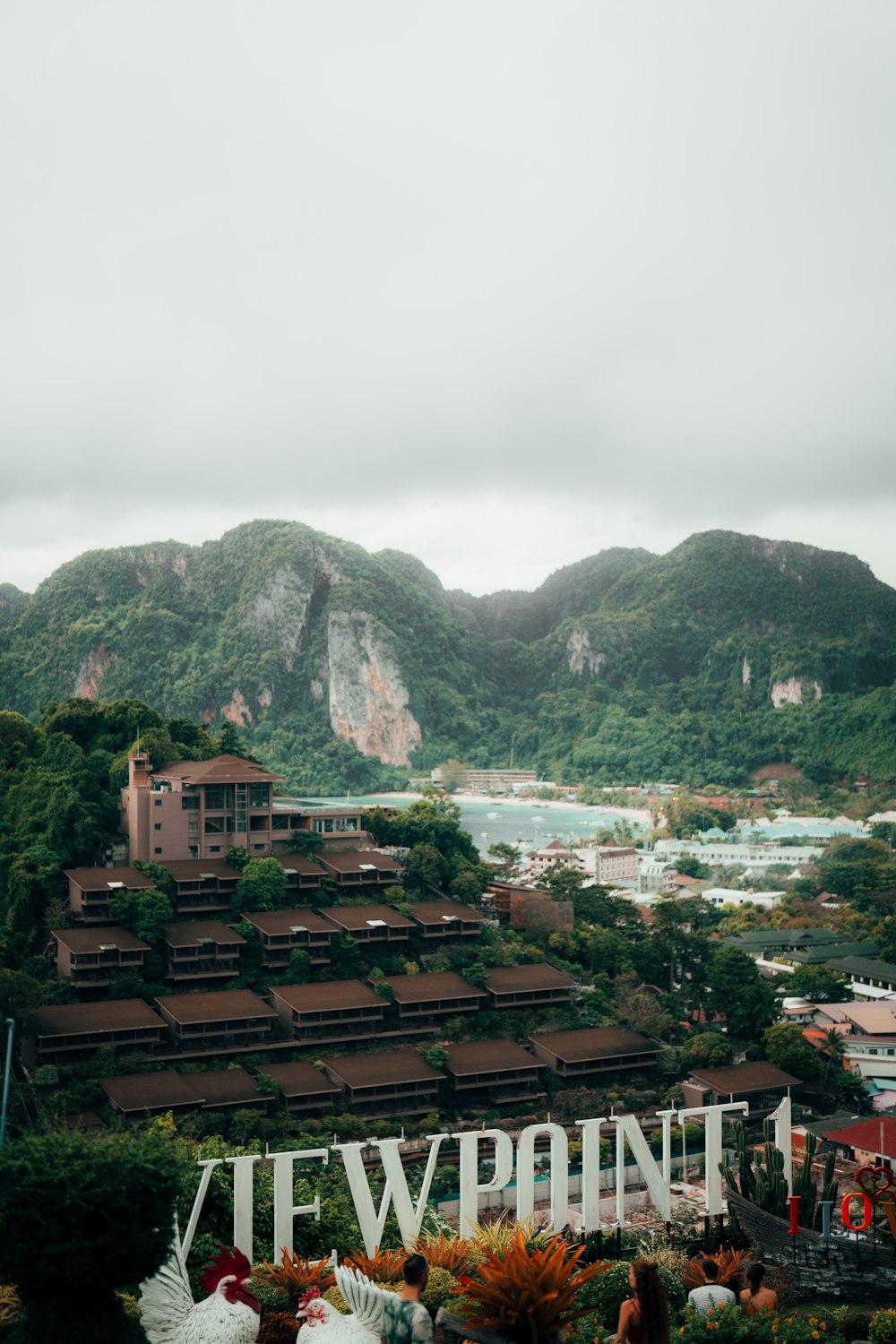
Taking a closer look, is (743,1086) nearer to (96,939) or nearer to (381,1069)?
(381,1069)

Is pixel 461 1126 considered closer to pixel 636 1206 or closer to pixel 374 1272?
pixel 636 1206

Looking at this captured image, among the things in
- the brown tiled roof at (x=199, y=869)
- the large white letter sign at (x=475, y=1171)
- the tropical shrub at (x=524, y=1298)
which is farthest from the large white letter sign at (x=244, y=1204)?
the brown tiled roof at (x=199, y=869)

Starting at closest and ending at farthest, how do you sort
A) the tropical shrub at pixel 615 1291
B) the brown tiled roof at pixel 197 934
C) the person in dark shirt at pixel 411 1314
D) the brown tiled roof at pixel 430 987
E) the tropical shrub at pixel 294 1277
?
the person in dark shirt at pixel 411 1314 → the tropical shrub at pixel 294 1277 → the tropical shrub at pixel 615 1291 → the brown tiled roof at pixel 197 934 → the brown tiled roof at pixel 430 987

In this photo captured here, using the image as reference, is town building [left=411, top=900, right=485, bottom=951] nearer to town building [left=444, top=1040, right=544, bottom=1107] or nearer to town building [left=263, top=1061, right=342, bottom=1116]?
town building [left=444, top=1040, right=544, bottom=1107]

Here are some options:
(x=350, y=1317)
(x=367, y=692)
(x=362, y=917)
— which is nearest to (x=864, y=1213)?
(x=350, y=1317)

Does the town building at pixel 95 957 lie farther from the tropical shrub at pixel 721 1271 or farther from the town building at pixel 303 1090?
the tropical shrub at pixel 721 1271

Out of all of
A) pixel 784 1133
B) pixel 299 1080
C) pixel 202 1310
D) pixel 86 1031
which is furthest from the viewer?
pixel 299 1080
